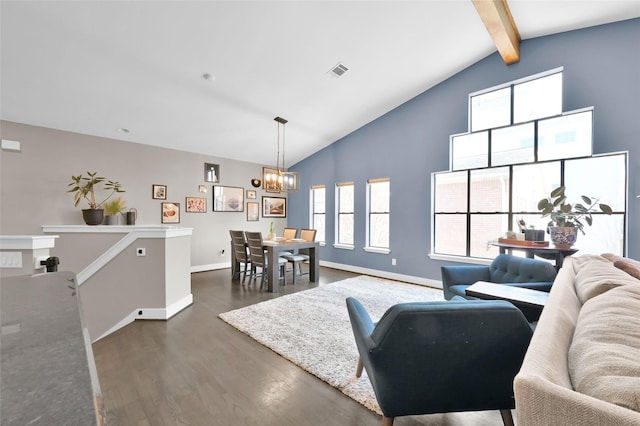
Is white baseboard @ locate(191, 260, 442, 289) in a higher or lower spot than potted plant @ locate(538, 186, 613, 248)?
lower

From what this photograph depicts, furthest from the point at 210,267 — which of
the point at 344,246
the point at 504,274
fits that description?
the point at 504,274

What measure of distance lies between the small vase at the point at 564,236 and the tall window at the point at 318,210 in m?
4.71

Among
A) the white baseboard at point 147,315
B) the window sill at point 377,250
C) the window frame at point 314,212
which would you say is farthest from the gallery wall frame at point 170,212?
the window sill at point 377,250

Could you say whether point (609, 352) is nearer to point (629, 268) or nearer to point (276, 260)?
point (629, 268)

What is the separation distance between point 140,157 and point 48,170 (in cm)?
131

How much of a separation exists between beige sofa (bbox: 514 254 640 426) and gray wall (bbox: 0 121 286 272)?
14.1 feet

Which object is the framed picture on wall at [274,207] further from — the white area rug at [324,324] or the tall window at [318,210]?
the white area rug at [324,324]

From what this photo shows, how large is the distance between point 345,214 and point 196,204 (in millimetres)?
3486

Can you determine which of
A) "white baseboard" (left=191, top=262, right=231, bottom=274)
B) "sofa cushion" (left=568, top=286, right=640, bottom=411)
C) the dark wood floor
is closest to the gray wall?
"white baseboard" (left=191, top=262, right=231, bottom=274)

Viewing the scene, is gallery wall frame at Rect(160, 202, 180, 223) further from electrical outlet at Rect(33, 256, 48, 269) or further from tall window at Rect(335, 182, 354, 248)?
tall window at Rect(335, 182, 354, 248)

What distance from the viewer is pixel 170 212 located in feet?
18.0

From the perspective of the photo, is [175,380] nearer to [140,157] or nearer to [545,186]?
[140,157]

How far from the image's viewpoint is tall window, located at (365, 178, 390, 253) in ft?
18.1

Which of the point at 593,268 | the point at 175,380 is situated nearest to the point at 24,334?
the point at 175,380
